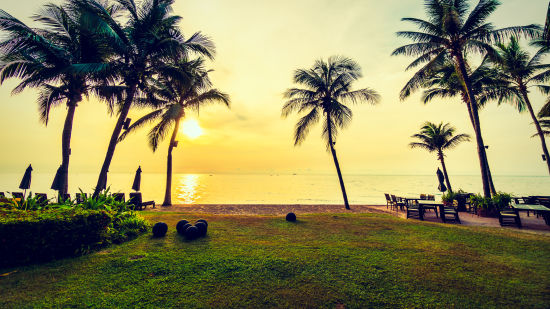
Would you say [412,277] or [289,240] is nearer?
[412,277]

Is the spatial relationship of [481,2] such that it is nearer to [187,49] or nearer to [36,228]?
[187,49]

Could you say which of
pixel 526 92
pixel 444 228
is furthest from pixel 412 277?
pixel 526 92

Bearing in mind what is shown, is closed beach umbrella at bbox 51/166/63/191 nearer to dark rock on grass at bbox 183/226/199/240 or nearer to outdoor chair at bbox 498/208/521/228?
dark rock on grass at bbox 183/226/199/240

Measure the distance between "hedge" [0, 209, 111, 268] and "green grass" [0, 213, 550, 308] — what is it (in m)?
0.34

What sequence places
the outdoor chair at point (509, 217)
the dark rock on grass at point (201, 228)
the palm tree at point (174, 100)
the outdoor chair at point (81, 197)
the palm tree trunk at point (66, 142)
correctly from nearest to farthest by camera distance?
the dark rock on grass at point (201, 228) → the outdoor chair at point (81, 197) → the outdoor chair at point (509, 217) → the palm tree trunk at point (66, 142) → the palm tree at point (174, 100)

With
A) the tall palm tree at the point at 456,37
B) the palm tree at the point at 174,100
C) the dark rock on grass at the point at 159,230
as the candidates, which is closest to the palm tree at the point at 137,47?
the palm tree at the point at 174,100

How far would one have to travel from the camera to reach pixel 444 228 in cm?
799

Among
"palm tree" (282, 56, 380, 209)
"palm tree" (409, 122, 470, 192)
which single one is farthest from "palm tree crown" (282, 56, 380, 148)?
"palm tree" (409, 122, 470, 192)

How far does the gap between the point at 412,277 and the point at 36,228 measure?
26.0 feet

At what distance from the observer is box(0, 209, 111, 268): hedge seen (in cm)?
414

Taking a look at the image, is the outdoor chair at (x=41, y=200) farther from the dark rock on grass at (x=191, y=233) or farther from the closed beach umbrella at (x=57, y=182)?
the dark rock on grass at (x=191, y=233)

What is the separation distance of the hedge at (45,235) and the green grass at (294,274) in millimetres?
342

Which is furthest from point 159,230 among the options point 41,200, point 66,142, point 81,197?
point 66,142

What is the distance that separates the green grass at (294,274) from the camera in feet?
11.1
